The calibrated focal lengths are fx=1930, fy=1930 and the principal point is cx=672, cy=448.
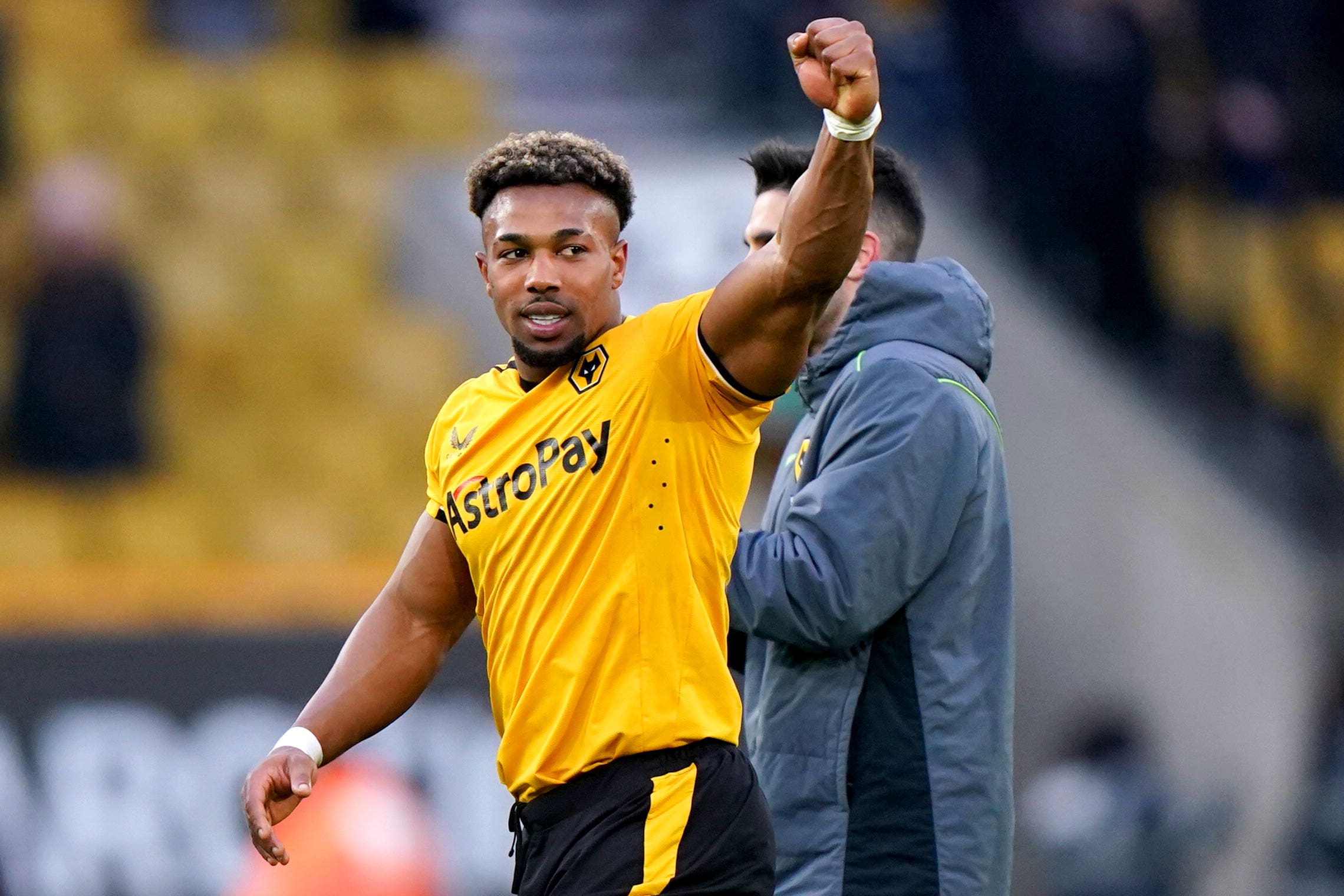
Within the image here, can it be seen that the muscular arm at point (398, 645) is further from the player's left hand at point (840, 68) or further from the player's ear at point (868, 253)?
the player's left hand at point (840, 68)

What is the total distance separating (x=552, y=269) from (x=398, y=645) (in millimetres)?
816

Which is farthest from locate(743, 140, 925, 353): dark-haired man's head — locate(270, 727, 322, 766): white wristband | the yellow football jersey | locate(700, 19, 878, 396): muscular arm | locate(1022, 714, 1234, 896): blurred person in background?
locate(1022, 714, 1234, 896): blurred person in background

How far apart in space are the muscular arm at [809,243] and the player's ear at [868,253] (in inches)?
27.9

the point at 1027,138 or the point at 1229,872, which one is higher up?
the point at 1027,138

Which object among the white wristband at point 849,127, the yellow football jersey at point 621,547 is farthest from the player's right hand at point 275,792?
the white wristband at point 849,127

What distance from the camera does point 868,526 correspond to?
337 cm

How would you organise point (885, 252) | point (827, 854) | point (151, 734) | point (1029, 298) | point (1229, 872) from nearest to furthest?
point (827, 854)
point (885, 252)
point (151, 734)
point (1229, 872)
point (1029, 298)

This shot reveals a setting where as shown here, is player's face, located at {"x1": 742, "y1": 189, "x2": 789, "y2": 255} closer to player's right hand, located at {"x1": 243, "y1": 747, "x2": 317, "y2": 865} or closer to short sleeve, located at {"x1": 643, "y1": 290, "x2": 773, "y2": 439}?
short sleeve, located at {"x1": 643, "y1": 290, "x2": 773, "y2": 439}

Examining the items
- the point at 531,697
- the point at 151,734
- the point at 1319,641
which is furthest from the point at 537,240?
the point at 1319,641

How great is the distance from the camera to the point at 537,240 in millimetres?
3152

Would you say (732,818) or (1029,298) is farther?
(1029,298)

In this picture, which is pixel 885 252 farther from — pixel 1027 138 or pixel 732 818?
pixel 1027 138

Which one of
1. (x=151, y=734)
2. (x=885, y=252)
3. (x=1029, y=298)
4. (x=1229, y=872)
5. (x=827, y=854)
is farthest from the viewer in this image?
(x=1029, y=298)

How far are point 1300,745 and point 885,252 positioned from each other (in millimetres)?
5668
